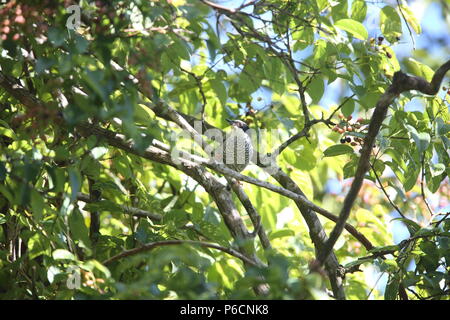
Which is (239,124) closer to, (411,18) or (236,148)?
(236,148)

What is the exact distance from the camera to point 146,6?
2305mm

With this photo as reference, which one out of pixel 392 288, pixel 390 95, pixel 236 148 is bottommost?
pixel 392 288

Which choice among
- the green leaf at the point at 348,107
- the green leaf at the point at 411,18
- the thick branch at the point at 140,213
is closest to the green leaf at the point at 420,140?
the green leaf at the point at 348,107

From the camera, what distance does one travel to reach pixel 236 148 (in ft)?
14.1

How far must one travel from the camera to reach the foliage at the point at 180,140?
2131mm

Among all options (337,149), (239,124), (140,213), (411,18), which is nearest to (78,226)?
(140,213)

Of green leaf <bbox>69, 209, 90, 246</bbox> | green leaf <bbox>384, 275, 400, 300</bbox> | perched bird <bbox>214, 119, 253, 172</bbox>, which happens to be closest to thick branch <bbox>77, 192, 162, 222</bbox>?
green leaf <bbox>69, 209, 90, 246</bbox>

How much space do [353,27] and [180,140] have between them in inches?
51.6

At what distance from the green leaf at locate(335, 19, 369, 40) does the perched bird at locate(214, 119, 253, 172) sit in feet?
3.73

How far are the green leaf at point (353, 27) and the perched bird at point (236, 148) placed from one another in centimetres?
114

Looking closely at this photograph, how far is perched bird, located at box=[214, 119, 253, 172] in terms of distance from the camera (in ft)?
13.6
